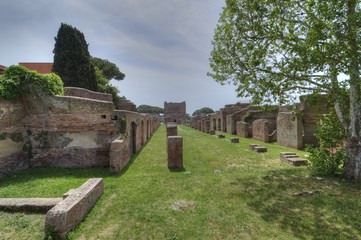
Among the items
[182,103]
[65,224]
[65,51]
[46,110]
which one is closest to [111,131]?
[46,110]

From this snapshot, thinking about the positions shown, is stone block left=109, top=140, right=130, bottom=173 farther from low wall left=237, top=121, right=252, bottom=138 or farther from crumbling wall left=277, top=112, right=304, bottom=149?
low wall left=237, top=121, right=252, bottom=138

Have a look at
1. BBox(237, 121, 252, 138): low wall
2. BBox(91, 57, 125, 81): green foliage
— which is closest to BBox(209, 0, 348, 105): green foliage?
BBox(237, 121, 252, 138): low wall

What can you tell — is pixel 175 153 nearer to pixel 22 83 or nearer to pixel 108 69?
pixel 22 83

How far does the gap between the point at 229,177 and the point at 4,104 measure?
8.50 metres

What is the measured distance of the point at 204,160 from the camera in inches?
436

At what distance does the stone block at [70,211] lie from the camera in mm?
4020

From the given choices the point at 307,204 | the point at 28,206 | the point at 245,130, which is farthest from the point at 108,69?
the point at 307,204

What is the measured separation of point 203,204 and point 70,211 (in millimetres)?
3004

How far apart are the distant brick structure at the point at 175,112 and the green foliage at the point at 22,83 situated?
66673 mm

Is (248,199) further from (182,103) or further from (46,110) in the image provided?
(182,103)

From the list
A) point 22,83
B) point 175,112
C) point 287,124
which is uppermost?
point 175,112

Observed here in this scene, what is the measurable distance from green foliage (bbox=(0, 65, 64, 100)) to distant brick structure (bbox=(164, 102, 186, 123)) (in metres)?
66.7

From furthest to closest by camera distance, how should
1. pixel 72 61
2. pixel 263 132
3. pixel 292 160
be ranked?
pixel 72 61 < pixel 263 132 < pixel 292 160

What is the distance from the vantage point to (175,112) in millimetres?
76312
